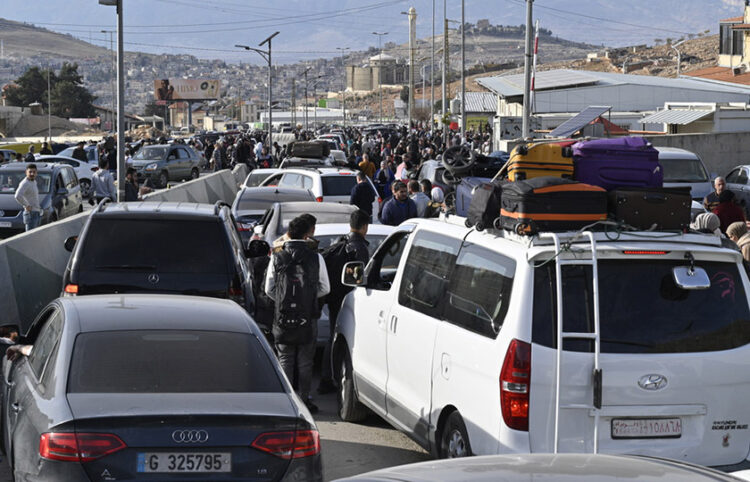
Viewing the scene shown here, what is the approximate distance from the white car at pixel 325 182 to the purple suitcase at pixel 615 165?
15.3 metres

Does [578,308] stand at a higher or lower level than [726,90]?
lower

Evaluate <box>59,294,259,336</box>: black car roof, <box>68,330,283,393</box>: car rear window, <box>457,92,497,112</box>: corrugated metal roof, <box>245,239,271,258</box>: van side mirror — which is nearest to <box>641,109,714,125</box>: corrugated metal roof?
<box>245,239,271,258</box>: van side mirror

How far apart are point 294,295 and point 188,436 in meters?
3.98

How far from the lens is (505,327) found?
20.6 feet

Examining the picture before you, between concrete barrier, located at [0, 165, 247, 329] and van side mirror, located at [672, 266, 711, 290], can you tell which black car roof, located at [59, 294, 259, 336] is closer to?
van side mirror, located at [672, 266, 711, 290]

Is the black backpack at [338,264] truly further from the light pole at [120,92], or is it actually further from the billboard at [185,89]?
the billboard at [185,89]

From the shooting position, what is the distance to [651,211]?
6617 mm

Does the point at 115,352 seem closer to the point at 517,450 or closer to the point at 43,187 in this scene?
the point at 517,450

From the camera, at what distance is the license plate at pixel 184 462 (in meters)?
5.33

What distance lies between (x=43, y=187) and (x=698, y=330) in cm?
2204

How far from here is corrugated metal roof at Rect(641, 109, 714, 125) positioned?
144 ft

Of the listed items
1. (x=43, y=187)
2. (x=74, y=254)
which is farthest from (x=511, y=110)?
(x=74, y=254)

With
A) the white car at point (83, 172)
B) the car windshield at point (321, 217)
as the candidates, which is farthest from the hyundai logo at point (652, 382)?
the white car at point (83, 172)

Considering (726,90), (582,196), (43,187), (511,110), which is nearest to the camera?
(582,196)
